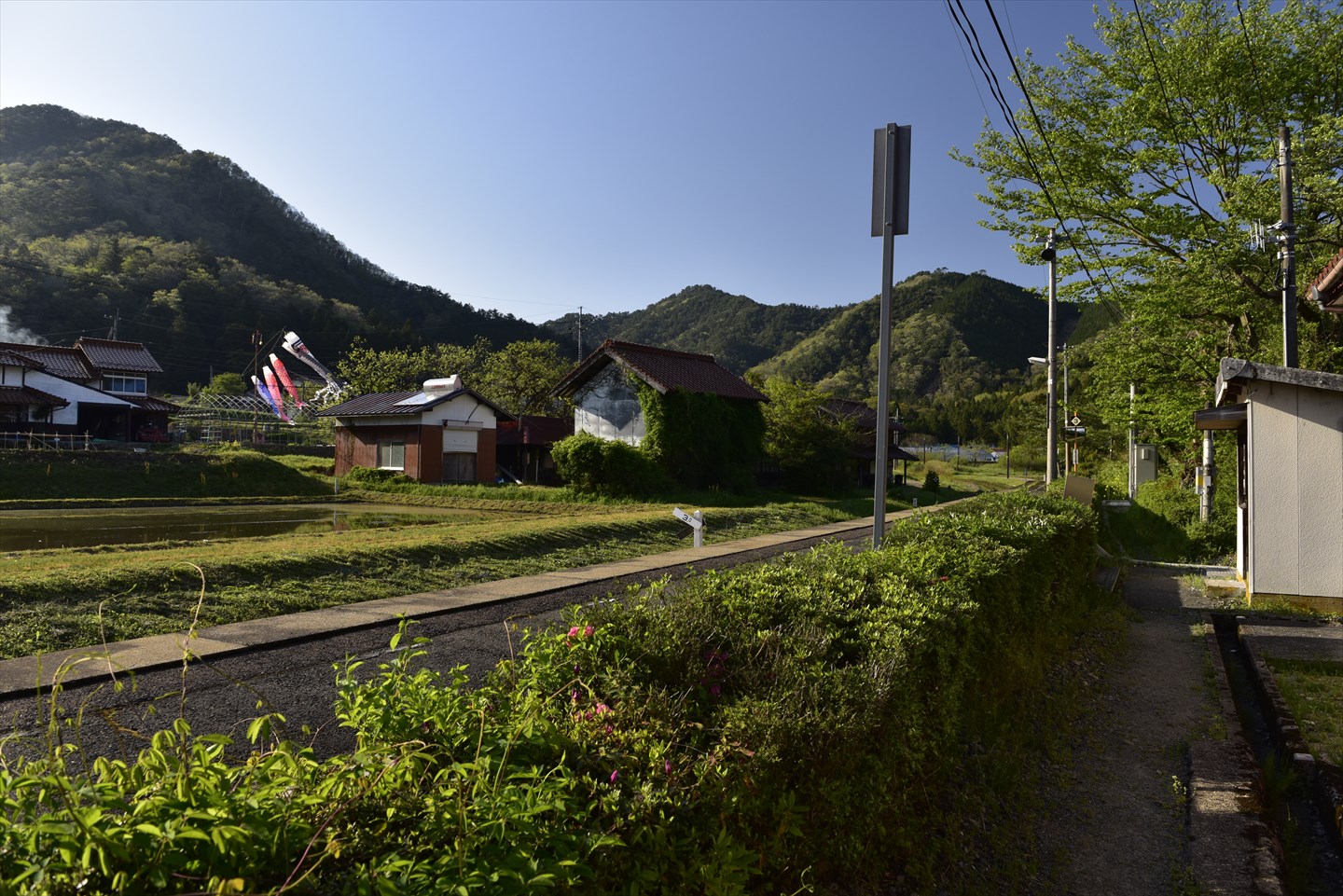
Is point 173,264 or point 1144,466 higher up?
point 173,264

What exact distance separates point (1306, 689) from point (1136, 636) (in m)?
2.77

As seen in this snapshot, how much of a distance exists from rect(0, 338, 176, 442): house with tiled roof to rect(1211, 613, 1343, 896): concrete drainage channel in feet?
147

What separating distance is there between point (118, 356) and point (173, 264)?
4008 centimetres

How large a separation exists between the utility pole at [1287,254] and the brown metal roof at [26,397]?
51.0 meters

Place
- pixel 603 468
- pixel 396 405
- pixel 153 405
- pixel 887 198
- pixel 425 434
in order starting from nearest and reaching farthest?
1. pixel 887 198
2. pixel 603 468
3. pixel 425 434
4. pixel 396 405
5. pixel 153 405

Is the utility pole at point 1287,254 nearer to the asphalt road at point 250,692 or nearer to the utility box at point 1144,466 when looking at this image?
the asphalt road at point 250,692

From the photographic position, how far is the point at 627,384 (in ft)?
106

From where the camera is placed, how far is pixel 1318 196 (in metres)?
13.9

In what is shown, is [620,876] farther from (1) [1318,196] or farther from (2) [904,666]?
(1) [1318,196]

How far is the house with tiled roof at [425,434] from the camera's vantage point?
34.5m

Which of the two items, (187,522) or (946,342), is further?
(946,342)

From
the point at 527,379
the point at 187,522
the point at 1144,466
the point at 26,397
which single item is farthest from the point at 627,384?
the point at 26,397

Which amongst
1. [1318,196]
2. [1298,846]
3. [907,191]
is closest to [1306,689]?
[1298,846]

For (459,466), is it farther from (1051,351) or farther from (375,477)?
(1051,351)
